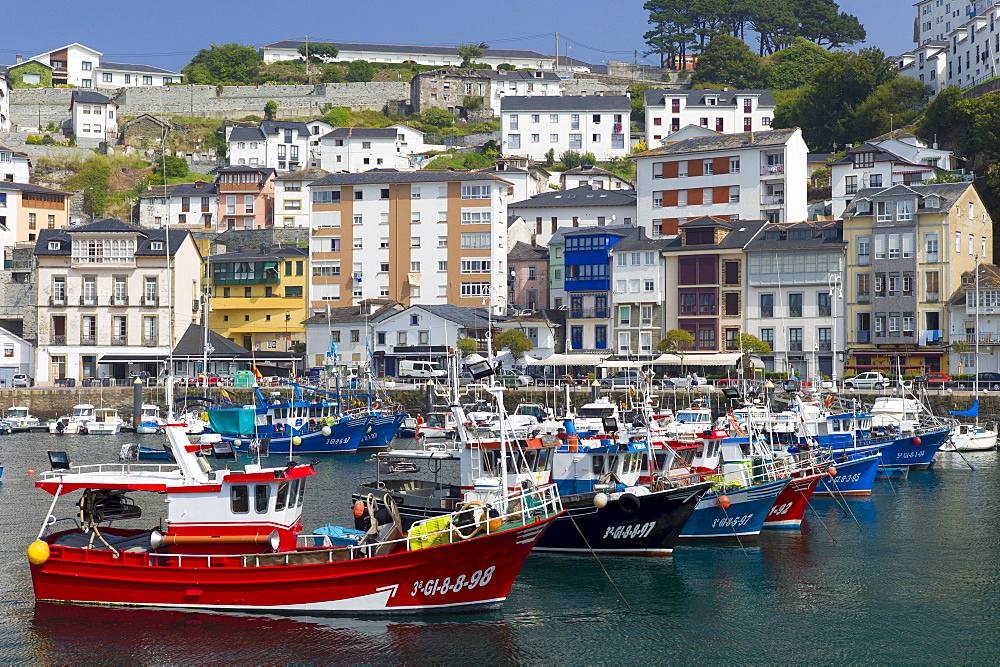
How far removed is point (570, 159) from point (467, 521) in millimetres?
102433

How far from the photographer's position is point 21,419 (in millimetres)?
77562

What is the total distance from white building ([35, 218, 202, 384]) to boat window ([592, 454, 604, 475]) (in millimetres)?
61721

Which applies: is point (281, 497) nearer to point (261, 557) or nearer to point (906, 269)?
point (261, 557)

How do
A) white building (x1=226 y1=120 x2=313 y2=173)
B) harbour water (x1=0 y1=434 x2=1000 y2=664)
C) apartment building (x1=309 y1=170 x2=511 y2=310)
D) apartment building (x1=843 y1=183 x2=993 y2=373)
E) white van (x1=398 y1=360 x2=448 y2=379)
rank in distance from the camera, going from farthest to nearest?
white building (x1=226 y1=120 x2=313 y2=173) < apartment building (x1=309 y1=170 x2=511 y2=310) < white van (x1=398 y1=360 x2=448 y2=379) < apartment building (x1=843 y1=183 x2=993 y2=373) < harbour water (x1=0 y1=434 x2=1000 y2=664)

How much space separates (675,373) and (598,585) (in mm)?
54309

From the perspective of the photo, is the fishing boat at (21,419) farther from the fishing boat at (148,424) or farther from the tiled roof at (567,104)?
the tiled roof at (567,104)

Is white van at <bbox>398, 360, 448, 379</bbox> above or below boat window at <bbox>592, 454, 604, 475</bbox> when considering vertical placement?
above

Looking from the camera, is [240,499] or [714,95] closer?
[240,499]

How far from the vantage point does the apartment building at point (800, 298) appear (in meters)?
81.3

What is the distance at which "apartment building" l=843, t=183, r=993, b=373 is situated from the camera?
257 ft

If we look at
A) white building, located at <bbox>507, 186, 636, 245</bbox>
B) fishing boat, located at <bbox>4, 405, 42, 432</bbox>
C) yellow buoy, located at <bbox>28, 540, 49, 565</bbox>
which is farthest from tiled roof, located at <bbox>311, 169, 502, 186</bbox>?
yellow buoy, located at <bbox>28, 540, 49, 565</bbox>

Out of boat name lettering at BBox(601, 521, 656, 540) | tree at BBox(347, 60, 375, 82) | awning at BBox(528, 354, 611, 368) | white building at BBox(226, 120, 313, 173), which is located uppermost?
tree at BBox(347, 60, 375, 82)

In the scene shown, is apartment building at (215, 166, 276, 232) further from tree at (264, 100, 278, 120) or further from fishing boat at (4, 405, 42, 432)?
fishing boat at (4, 405, 42, 432)


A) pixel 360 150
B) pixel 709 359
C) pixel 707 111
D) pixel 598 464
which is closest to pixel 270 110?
pixel 360 150
